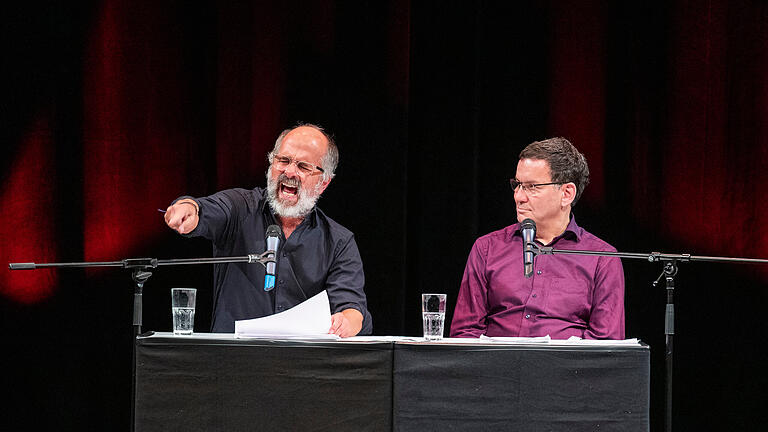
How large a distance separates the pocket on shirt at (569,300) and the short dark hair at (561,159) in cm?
42

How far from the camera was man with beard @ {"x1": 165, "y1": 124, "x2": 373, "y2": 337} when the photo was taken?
3.43m

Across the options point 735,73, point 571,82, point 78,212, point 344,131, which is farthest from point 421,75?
point 78,212

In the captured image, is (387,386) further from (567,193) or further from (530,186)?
(567,193)

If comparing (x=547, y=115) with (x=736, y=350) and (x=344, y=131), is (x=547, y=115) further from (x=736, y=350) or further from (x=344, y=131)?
(x=736, y=350)

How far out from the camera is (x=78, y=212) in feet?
13.5

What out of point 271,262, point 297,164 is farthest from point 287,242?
point 271,262

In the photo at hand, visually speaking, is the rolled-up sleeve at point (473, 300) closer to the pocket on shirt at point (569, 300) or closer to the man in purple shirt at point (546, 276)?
the man in purple shirt at point (546, 276)

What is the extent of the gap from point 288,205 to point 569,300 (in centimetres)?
125

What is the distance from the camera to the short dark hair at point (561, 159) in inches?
138

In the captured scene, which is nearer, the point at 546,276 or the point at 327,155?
the point at 546,276

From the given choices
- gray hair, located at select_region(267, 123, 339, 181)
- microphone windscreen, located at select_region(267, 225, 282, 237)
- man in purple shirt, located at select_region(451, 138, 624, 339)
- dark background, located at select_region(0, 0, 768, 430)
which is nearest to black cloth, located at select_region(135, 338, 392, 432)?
microphone windscreen, located at select_region(267, 225, 282, 237)

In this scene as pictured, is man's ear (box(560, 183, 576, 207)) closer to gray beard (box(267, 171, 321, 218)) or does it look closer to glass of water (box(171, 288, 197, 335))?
gray beard (box(267, 171, 321, 218))

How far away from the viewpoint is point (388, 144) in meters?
4.10

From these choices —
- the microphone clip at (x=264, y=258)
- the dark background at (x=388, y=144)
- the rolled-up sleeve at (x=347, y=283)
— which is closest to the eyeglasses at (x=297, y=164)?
the rolled-up sleeve at (x=347, y=283)
